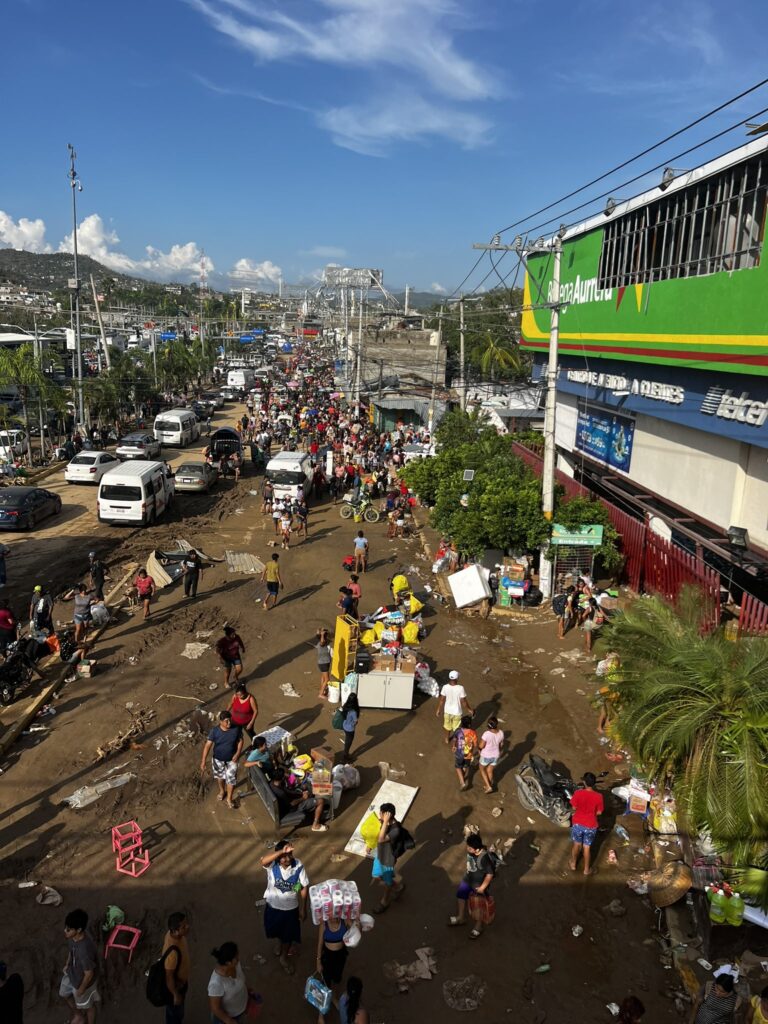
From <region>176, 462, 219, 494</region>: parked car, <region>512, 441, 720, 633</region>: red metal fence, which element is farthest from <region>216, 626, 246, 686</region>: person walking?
<region>176, 462, 219, 494</region>: parked car

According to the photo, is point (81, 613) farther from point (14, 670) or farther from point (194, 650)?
point (194, 650)

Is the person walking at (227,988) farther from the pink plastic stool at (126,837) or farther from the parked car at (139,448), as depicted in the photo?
the parked car at (139,448)

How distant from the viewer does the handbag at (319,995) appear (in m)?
5.33

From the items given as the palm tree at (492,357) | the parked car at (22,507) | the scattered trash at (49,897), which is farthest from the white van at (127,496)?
the palm tree at (492,357)

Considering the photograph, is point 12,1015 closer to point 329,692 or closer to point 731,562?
point 329,692

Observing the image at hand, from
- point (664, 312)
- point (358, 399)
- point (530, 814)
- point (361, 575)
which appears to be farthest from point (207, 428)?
point (530, 814)

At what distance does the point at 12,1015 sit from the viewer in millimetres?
4793

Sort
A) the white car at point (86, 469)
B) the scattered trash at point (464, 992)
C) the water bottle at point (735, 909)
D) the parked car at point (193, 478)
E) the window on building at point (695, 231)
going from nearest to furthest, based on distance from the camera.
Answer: the scattered trash at point (464, 992) < the water bottle at point (735, 909) < the window on building at point (695, 231) < the parked car at point (193, 478) < the white car at point (86, 469)

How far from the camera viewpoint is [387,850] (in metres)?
6.68

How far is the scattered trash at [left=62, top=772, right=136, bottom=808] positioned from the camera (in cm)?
826

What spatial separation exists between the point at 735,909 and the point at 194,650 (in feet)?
31.4

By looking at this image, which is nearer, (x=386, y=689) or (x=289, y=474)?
(x=386, y=689)

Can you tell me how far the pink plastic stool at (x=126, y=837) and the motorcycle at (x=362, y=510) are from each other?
52.3 feet

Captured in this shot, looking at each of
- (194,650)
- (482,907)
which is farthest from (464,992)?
(194,650)
